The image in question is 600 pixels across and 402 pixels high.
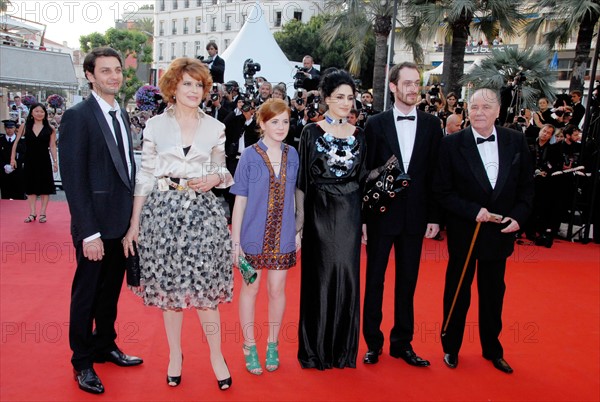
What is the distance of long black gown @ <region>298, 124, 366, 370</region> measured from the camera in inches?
115

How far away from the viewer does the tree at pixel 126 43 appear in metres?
44.2

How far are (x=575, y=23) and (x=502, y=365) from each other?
12.1m

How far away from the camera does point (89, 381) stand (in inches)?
106

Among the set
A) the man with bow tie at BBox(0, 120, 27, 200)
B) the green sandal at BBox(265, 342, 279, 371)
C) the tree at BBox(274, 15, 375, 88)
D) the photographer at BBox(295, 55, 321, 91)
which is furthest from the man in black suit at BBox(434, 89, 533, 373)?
the tree at BBox(274, 15, 375, 88)

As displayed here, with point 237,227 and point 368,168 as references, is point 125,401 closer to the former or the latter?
point 237,227

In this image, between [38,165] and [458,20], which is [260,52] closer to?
[458,20]

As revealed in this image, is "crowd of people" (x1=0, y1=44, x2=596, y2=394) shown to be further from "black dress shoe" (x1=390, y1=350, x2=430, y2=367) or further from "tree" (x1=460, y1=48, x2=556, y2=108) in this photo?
"tree" (x1=460, y1=48, x2=556, y2=108)

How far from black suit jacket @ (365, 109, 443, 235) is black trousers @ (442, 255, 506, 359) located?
0.36 meters

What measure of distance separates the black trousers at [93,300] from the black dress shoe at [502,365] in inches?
90.5

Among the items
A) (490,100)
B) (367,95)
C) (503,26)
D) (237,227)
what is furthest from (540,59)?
(237,227)

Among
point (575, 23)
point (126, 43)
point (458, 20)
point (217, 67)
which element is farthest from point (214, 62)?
point (126, 43)

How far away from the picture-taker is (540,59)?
1485cm

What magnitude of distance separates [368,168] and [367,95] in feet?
20.1

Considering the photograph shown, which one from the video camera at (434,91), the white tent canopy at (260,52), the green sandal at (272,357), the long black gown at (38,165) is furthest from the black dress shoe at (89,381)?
the white tent canopy at (260,52)
